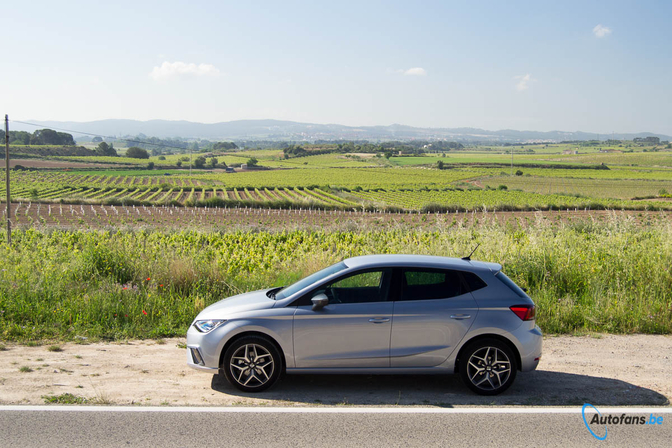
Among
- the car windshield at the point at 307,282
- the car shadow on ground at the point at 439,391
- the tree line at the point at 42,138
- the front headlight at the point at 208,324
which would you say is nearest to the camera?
the car shadow on ground at the point at 439,391

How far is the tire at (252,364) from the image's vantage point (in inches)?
234

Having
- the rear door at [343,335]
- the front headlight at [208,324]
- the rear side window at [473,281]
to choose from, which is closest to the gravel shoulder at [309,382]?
the rear door at [343,335]

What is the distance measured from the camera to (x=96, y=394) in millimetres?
5832

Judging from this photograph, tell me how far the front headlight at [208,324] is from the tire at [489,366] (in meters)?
2.70

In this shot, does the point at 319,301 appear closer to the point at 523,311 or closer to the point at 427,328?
the point at 427,328

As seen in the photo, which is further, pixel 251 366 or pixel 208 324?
pixel 208 324

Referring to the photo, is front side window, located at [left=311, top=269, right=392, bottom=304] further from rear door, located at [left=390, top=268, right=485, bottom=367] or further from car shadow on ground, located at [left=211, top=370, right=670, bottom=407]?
car shadow on ground, located at [left=211, top=370, right=670, bottom=407]

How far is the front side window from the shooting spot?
6090mm

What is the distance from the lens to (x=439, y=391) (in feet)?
20.2

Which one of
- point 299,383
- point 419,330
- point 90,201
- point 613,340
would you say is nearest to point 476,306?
point 419,330

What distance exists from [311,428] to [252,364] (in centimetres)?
124

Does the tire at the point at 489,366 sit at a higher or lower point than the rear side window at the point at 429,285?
lower

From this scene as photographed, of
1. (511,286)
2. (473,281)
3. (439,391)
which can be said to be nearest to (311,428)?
(439,391)

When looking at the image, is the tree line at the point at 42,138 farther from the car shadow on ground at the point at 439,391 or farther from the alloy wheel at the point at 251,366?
the car shadow on ground at the point at 439,391
